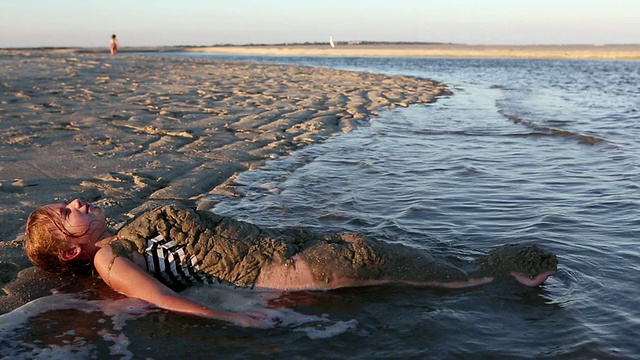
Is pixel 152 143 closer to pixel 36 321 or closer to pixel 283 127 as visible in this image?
pixel 283 127

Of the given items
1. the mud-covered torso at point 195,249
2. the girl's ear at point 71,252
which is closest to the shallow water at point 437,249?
the mud-covered torso at point 195,249

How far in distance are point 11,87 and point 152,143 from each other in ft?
18.1

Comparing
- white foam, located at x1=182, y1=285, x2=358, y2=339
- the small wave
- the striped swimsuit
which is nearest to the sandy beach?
the striped swimsuit

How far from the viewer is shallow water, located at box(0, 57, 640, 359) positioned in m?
2.88

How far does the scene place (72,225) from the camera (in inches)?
140

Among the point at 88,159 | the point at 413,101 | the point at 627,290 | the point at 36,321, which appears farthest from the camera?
the point at 413,101

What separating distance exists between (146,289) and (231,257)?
56 centimetres

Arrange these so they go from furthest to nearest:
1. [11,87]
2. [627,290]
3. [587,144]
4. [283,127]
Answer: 1. [11,87]
2. [283,127]
3. [587,144]
4. [627,290]

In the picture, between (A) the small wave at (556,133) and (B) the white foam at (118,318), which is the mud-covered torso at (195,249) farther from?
(A) the small wave at (556,133)

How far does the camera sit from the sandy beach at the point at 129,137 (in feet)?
15.7

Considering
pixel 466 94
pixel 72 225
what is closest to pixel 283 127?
pixel 72 225

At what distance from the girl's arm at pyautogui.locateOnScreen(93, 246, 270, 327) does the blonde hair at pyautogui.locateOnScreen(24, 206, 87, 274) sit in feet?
0.79

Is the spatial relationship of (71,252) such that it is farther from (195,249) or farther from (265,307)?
(265,307)

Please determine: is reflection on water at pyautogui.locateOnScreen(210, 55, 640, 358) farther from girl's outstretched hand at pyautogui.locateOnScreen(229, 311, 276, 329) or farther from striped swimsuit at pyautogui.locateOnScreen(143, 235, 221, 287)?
striped swimsuit at pyautogui.locateOnScreen(143, 235, 221, 287)
